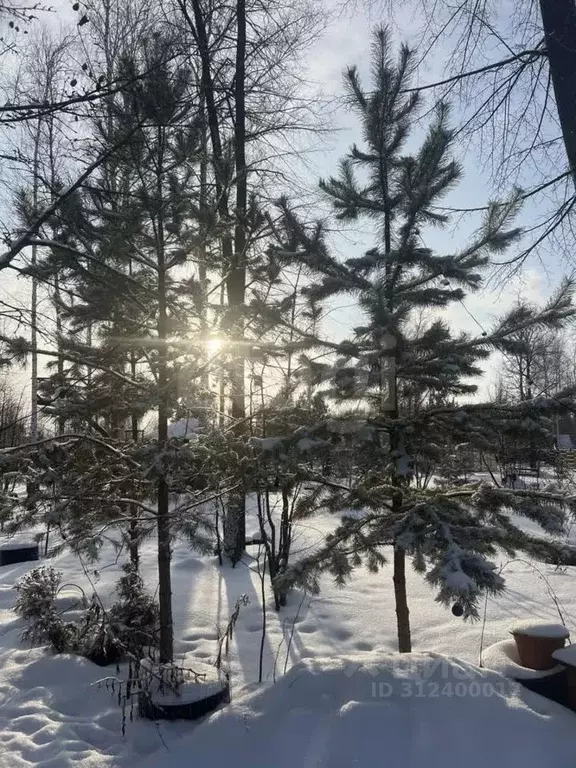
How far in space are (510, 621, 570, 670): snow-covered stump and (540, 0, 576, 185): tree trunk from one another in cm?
323

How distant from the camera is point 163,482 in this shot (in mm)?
3785

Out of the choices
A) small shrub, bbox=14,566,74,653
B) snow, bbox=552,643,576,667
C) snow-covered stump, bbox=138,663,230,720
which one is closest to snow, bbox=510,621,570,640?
snow, bbox=552,643,576,667

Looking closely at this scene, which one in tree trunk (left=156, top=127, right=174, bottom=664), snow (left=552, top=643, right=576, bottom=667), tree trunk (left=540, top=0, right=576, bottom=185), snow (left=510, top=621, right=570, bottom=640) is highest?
tree trunk (left=540, top=0, right=576, bottom=185)

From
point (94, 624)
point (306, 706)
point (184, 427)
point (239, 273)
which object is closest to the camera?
point (306, 706)

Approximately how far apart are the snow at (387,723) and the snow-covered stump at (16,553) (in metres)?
6.84

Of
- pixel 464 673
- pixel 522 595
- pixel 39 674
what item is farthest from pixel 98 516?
pixel 522 595

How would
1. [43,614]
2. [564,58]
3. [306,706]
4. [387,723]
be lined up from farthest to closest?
[43,614] → [564,58] → [306,706] → [387,723]

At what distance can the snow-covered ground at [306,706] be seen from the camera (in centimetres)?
275

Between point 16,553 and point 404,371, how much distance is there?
7987 mm

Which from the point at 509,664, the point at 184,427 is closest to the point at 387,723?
the point at 509,664

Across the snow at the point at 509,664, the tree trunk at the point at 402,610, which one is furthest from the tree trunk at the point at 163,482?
the snow at the point at 509,664

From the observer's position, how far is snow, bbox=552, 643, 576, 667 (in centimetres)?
313

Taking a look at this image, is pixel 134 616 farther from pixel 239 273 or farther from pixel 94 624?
pixel 239 273

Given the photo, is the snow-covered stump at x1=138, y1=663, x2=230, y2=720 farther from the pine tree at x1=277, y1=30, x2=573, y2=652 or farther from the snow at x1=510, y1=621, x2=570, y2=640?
the snow at x1=510, y1=621, x2=570, y2=640
